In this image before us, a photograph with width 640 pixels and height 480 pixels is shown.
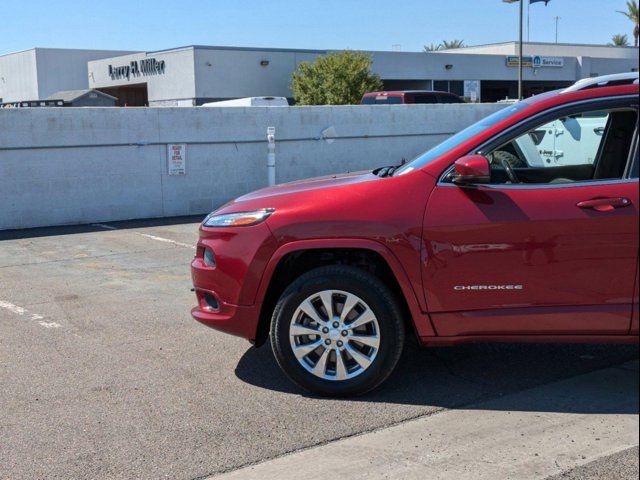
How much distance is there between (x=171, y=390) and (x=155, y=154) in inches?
364

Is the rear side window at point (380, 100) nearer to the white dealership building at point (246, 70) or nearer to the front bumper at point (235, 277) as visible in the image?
the white dealership building at point (246, 70)

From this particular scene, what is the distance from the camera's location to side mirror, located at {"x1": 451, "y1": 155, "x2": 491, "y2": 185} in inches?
177

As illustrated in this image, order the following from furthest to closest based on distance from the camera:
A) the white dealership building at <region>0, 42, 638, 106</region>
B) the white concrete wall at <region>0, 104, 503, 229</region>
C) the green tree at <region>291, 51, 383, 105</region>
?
the white dealership building at <region>0, 42, 638, 106</region>, the green tree at <region>291, 51, 383, 105</region>, the white concrete wall at <region>0, 104, 503, 229</region>

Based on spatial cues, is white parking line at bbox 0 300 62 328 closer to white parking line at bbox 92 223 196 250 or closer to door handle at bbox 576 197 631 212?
white parking line at bbox 92 223 196 250

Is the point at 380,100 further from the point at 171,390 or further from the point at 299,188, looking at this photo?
the point at 171,390

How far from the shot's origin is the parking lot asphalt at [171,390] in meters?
4.22

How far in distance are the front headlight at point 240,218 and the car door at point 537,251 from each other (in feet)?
3.43

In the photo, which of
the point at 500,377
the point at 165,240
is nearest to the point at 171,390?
the point at 500,377

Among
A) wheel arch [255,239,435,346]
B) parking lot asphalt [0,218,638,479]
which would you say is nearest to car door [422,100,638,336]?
wheel arch [255,239,435,346]

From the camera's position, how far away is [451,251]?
4.63 m

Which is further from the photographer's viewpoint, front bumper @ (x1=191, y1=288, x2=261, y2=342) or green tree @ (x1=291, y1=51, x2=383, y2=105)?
green tree @ (x1=291, y1=51, x2=383, y2=105)

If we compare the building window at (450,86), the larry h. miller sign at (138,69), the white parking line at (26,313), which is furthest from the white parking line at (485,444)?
the building window at (450,86)

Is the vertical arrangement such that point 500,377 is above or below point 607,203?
below

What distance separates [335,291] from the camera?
15.9 ft
